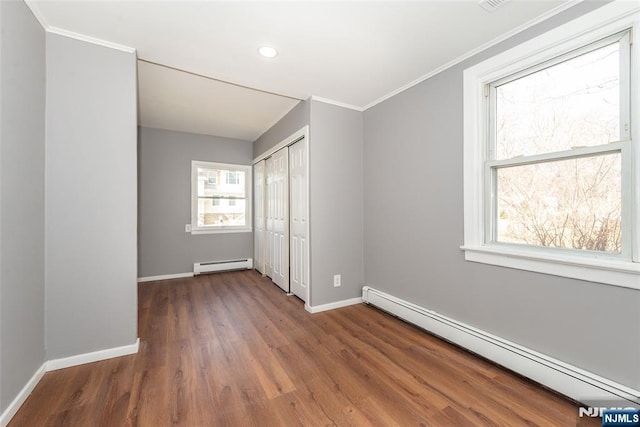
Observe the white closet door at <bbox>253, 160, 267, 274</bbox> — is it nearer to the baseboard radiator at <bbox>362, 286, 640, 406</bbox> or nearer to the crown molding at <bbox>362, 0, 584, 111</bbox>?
the crown molding at <bbox>362, 0, 584, 111</bbox>

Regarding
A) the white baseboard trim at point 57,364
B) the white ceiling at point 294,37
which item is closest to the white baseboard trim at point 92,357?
A: the white baseboard trim at point 57,364

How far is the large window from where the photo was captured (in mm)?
4656

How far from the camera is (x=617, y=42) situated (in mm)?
1503

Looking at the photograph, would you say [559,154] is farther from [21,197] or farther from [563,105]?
[21,197]

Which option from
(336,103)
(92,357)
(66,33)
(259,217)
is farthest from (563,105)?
(259,217)

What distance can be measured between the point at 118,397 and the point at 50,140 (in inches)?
72.3

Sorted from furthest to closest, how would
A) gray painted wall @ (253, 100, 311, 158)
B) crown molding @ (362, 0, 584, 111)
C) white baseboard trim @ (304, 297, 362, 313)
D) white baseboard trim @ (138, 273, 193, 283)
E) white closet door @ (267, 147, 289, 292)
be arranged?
white baseboard trim @ (138, 273, 193, 283), white closet door @ (267, 147, 289, 292), gray painted wall @ (253, 100, 311, 158), white baseboard trim @ (304, 297, 362, 313), crown molding @ (362, 0, 584, 111)

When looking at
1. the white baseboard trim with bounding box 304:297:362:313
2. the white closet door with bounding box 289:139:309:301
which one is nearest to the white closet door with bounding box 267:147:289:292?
the white closet door with bounding box 289:139:309:301

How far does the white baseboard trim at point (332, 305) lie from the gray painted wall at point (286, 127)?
216 centimetres

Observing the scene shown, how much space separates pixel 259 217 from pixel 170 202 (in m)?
1.53

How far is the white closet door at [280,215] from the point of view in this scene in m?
3.66

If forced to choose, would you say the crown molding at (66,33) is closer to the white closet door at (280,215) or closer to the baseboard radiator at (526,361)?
the white closet door at (280,215)

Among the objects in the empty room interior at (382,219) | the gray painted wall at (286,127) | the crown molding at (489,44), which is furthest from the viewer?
the gray painted wall at (286,127)

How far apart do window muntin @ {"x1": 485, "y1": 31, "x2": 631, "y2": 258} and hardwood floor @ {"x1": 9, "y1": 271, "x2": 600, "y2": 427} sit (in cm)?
107
